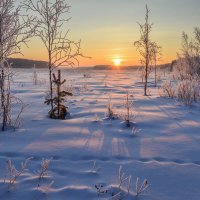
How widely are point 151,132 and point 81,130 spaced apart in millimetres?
1177

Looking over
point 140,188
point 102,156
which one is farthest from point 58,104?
point 140,188

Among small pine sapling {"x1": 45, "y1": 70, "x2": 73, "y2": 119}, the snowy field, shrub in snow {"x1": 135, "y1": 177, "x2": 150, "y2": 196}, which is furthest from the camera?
small pine sapling {"x1": 45, "y1": 70, "x2": 73, "y2": 119}

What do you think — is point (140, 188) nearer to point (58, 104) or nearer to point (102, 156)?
point (102, 156)

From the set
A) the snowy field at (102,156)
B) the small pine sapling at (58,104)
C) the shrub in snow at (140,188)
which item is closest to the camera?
the shrub in snow at (140,188)

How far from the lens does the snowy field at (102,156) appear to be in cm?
322

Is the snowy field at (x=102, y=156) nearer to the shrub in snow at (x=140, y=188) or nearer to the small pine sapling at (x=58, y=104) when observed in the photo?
the shrub in snow at (x=140, y=188)

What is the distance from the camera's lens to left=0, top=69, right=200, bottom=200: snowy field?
127 inches

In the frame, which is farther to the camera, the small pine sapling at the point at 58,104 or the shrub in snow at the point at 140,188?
the small pine sapling at the point at 58,104

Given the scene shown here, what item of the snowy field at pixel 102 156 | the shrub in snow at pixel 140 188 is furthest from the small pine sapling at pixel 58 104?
the shrub in snow at pixel 140 188

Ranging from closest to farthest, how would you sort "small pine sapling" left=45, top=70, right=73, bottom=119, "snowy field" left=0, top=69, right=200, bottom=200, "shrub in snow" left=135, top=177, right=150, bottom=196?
"shrub in snow" left=135, top=177, right=150, bottom=196 < "snowy field" left=0, top=69, right=200, bottom=200 < "small pine sapling" left=45, top=70, right=73, bottom=119

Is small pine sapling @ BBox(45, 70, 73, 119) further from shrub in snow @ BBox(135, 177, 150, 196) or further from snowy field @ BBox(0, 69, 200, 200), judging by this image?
shrub in snow @ BBox(135, 177, 150, 196)

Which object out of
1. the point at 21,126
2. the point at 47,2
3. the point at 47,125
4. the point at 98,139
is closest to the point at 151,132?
the point at 98,139

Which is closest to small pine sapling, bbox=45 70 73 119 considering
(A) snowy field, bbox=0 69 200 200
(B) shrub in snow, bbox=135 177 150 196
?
(A) snowy field, bbox=0 69 200 200

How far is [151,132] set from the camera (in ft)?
18.1
